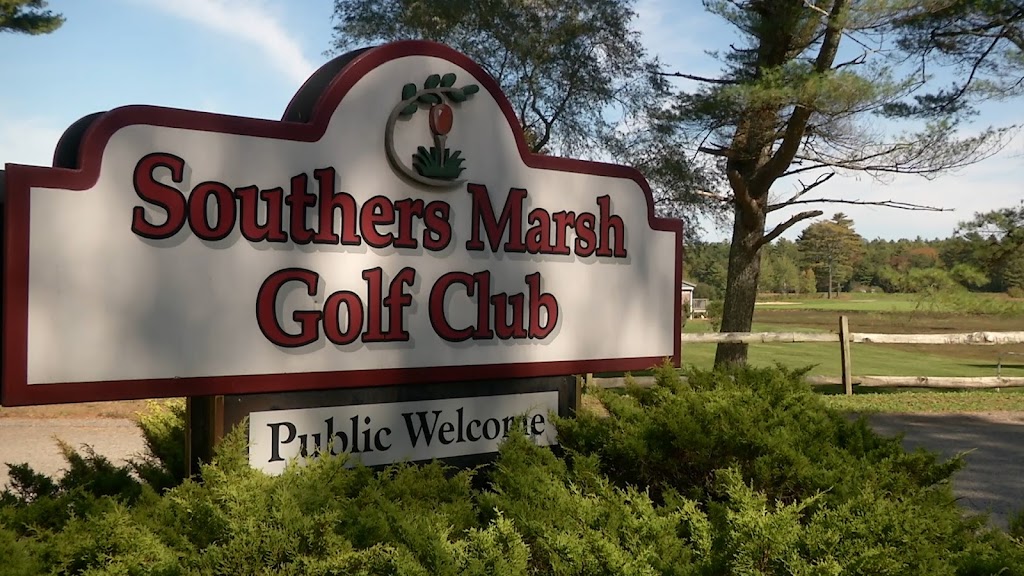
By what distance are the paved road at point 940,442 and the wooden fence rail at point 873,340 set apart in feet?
7.03

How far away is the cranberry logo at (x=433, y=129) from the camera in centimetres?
316

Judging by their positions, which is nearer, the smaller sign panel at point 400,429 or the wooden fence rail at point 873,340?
the smaller sign panel at point 400,429

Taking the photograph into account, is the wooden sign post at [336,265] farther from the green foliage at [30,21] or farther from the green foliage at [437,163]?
the green foliage at [30,21]

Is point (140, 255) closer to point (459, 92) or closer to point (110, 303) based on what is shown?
point (110, 303)

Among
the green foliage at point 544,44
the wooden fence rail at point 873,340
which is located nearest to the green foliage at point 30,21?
the green foliage at point 544,44

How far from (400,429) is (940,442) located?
833 centimetres

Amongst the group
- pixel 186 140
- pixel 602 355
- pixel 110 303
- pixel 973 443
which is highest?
pixel 186 140

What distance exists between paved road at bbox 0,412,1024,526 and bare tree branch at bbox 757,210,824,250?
4.13 m

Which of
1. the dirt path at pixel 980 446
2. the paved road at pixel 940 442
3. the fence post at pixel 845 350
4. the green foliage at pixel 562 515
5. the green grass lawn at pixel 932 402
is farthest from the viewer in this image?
the fence post at pixel 845 350

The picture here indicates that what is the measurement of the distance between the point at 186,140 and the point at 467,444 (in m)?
1.63

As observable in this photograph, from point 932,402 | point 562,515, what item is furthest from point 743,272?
point 562,515

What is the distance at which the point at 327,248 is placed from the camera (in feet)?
9.90

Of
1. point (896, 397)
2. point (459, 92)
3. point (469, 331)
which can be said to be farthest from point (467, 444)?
point (896, 397)

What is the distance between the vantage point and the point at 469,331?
336cm
